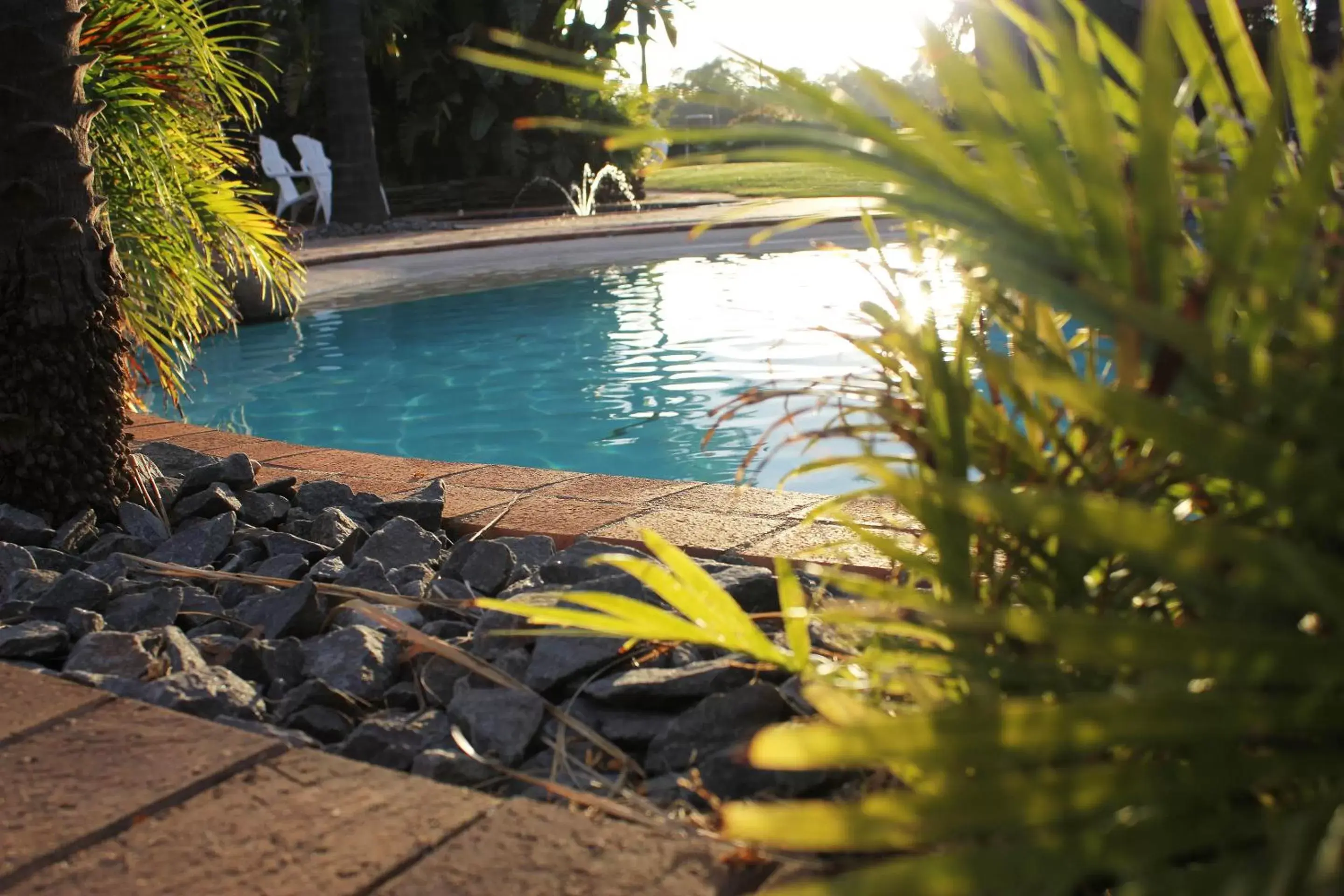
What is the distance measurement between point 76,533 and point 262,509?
0.44 metres

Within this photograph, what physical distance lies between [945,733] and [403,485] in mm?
2881

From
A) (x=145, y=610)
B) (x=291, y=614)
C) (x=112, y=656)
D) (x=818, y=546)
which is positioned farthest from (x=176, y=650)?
(x=818, y=546)

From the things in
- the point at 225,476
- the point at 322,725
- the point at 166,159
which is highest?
the point at 166,159

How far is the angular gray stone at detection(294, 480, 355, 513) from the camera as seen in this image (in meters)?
3.36

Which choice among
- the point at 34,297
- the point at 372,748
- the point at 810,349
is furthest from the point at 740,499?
the point at 810,349

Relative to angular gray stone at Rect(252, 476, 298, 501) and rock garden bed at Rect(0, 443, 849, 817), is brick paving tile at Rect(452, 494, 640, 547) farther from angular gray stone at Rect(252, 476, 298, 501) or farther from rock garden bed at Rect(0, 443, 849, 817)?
angular gray stone at Rect(252, 476, 298, 501)

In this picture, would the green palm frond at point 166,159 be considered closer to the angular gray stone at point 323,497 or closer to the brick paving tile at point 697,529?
the angular gray stone at point 323,497

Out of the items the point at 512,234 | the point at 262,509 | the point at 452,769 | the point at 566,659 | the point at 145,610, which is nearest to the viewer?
the point at 452,769

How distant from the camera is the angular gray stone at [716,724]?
1651mm

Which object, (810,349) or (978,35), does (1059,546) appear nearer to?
(978,35)

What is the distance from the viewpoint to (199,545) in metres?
2.97

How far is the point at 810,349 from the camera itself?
819 centimetres

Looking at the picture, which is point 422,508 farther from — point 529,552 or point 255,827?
point 255,827

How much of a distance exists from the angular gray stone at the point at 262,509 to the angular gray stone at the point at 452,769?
162 cm
